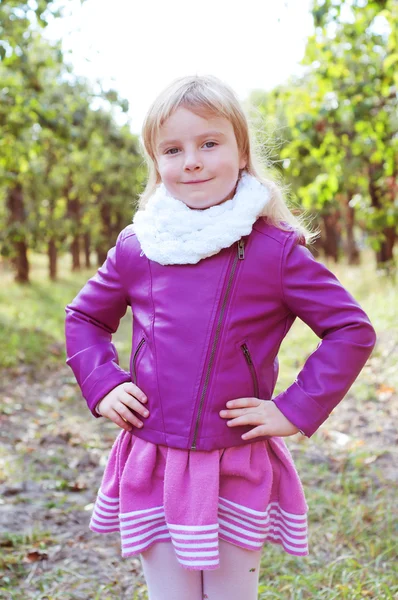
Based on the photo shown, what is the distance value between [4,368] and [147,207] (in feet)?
18.3

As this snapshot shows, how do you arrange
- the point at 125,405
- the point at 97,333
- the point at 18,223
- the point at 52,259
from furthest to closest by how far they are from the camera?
the point at 52,259, the point at 18,223, the point at 97,333, the point at 125,405

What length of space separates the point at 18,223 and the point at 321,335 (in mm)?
13097

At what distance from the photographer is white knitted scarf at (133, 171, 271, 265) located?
67.6 inches

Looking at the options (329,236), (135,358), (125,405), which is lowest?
(329,236)

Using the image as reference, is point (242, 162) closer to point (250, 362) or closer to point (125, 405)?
point (250, 362)

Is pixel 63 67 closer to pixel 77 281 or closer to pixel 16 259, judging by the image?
pixel 16 259

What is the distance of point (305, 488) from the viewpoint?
3.70 m

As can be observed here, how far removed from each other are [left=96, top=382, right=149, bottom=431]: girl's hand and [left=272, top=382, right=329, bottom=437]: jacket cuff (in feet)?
1.29

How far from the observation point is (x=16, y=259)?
16531 millimetres

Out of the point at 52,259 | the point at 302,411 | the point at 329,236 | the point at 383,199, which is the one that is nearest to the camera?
the point at 302,411

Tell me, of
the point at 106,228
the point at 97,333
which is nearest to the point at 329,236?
the point at 106,228

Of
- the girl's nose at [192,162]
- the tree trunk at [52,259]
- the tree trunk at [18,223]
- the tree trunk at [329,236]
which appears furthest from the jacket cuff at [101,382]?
the tree trunk at [329,236]

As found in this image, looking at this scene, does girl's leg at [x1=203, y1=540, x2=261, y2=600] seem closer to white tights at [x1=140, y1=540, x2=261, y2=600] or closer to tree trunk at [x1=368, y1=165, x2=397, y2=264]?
white tights at [x1=140, y1=540, x2=261, y2=600]

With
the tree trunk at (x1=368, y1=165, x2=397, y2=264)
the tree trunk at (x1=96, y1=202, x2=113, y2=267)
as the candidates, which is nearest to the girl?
the tree trunk at (x1=368, y1=165, x2=397, y2=264)
